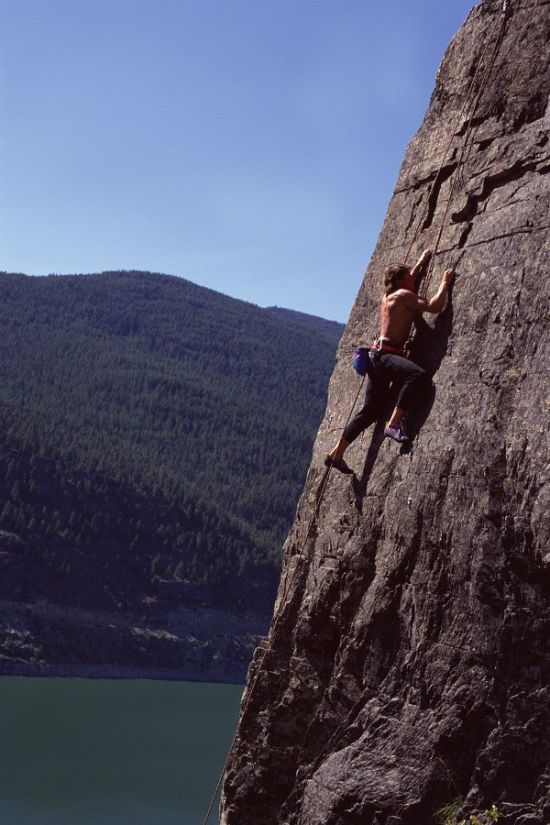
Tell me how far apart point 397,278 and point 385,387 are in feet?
2.81

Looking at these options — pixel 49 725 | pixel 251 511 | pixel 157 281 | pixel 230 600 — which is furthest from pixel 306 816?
pixel 157 281

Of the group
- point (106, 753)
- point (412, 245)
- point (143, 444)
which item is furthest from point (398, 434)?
point (143, 444)

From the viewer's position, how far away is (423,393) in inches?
324

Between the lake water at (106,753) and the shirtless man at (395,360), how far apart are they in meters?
24.2

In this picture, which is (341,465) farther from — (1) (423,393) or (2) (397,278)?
(2) (397,278)

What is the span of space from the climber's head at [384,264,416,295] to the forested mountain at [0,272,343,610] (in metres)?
67.5

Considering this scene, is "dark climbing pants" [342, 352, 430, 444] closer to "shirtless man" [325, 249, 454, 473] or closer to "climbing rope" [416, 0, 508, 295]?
"shirtless man" [325, 249, 454, 473]

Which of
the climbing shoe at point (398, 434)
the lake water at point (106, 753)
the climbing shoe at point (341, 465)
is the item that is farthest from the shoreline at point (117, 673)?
the climbing shoe at point (398, 434)

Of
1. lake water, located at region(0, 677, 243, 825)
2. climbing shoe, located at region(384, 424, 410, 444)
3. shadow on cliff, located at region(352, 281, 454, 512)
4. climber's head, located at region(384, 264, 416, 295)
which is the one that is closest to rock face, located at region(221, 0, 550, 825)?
shadow on cliff, located at region(352, 281, 454, 512)

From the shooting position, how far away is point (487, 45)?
9391mm

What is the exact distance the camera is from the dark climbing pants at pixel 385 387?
819 cm

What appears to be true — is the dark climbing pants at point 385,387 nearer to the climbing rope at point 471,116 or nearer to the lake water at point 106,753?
the climbing rope at point 471,116

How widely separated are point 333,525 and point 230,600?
7444 cm

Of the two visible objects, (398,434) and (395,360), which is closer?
(398,434)
